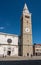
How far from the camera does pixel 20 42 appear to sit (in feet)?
146

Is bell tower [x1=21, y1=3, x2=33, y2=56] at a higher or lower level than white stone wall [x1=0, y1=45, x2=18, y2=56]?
higher

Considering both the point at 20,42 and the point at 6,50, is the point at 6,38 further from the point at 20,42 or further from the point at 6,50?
the point at 20,42

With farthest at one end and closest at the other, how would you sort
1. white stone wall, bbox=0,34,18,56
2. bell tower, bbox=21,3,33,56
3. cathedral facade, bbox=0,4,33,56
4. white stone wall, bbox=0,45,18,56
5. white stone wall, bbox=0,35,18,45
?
1. bell tower, bbox=21,3,33,56
2. cathedral facade, bbox=0,4,33,56
3. white stone wall, bbox=0,35,18,45
4. white stone wall, bbox=0,34,18,56
5. white stone wall, bbox=0,45,18,56

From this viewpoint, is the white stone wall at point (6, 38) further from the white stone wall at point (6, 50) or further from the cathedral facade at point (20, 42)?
the white stone wall at point (6, 50)

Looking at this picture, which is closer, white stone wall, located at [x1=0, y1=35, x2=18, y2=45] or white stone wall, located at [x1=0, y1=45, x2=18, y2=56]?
white stone wall, located at [x1=0, y1=45, x2=18, y2=56]

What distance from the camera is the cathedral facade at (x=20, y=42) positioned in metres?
42.6

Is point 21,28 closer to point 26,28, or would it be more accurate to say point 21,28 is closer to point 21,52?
point 26,28

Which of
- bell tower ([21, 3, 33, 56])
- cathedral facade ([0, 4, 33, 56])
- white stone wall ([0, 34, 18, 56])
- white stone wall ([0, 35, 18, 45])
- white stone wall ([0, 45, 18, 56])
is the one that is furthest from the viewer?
bell tower ([21, 3, 33, 56])

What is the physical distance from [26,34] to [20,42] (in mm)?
3416

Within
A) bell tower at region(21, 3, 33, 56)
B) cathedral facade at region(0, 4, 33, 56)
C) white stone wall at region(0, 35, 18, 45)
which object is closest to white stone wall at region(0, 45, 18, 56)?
cathedral facade at region(0, 4, 33, 56)

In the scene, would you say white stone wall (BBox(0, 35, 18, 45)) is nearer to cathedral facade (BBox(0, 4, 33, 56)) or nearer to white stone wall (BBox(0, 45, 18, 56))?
cathedral facade (BBox(0, 4, 33, 56))

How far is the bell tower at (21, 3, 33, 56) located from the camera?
42975 millimetres

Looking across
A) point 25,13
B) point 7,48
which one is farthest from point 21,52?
point 25,13

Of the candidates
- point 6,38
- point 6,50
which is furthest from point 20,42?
point 6,50
